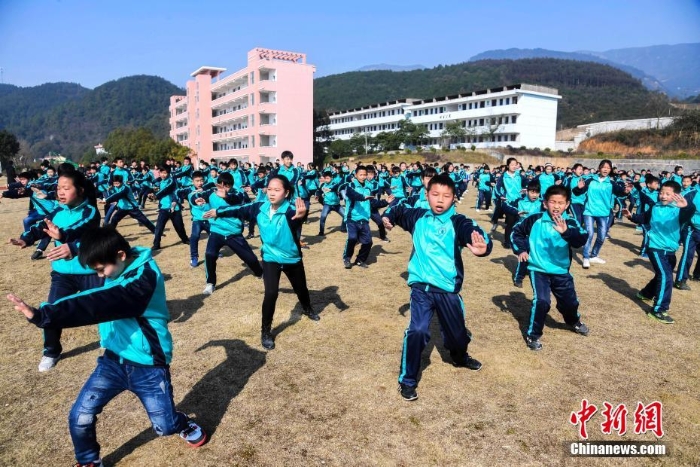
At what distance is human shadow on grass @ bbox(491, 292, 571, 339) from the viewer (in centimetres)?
564

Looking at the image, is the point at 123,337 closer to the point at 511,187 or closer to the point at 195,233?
the point at 195,233

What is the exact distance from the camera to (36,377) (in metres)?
4.32

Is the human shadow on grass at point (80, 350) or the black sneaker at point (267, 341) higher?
the black sneaker at point (267, 341)

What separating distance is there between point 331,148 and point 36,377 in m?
64.9

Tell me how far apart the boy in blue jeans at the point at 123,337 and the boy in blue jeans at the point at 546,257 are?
12.7ft

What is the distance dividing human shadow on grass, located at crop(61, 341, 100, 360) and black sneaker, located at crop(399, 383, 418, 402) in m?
3.61

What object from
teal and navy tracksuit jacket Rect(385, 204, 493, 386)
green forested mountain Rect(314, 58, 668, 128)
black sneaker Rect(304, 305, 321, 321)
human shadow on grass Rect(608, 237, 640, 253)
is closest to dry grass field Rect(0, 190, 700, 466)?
black sneaker Rect(304, 305, 321, 321)

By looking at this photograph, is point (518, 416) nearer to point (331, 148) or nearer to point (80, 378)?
point (80, 378)

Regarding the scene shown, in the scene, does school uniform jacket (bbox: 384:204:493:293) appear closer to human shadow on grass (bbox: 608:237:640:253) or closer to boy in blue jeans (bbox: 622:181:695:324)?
boy in blue jeans (bbox: 622:181:695:324)

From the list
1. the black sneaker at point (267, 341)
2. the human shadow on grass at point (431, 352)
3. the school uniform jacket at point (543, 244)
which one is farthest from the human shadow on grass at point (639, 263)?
the black sneaker at point (267, 341)

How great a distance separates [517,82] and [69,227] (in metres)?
153

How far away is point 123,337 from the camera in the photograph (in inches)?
113

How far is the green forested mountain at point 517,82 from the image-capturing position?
97688mm

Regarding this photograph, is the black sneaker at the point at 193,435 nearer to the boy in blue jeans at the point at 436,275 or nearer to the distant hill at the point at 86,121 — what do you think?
the boy in blue jeans at the point at 436,275
